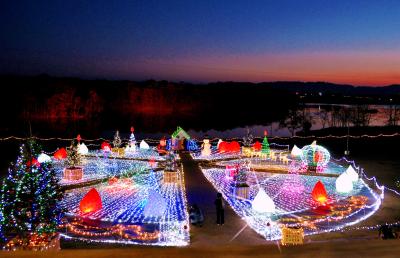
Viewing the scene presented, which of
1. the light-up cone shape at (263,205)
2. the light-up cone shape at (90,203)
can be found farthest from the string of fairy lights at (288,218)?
the light-up cone shape at (90,203)

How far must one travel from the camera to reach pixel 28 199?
9156mm

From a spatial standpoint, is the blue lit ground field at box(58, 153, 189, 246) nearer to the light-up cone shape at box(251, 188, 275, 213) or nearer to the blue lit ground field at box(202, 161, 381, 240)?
the blue lit ground field at box(202, 161, 381, 240)

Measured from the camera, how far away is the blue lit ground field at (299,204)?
11914 millimetres

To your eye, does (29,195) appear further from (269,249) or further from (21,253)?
(269,249)

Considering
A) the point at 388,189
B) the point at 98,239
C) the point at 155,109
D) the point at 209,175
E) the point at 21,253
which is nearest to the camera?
the point at 21,253

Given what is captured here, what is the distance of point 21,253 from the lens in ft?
12.2

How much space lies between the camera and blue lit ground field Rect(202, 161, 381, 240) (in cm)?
1191

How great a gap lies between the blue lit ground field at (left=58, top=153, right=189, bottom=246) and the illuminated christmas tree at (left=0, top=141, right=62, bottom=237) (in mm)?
568

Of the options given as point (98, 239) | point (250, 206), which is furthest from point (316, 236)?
point (98, 239)

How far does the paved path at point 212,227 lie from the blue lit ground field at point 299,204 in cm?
30

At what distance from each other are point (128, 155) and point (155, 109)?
7596cm

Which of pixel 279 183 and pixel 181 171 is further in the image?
pixel 181 171

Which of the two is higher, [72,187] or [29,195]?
[29,195]

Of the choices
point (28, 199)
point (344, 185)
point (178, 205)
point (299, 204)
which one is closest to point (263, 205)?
point (299, 204)
